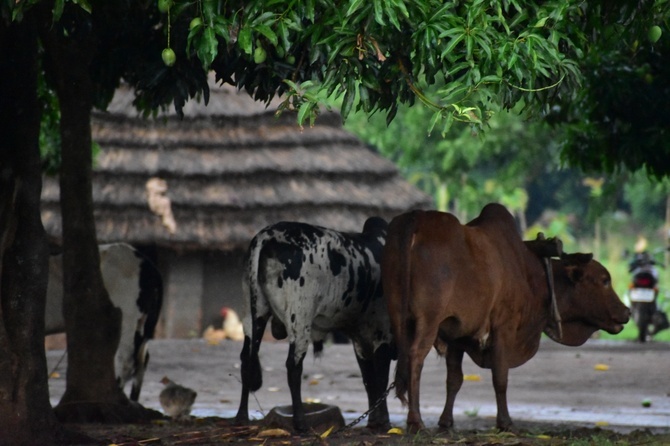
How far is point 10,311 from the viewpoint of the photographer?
7.45 metres

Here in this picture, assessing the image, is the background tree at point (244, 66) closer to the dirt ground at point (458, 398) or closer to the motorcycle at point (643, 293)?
the dirt ground at point (458, 398)

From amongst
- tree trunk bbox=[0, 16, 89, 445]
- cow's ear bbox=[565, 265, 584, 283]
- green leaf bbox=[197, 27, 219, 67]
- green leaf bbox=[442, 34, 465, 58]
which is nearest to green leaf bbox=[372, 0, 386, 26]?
green leaf bbox=[442, 34, 465, 58]

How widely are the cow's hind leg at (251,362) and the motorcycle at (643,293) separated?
1082cm

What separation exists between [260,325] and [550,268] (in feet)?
6.94

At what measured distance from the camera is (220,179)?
18359mm

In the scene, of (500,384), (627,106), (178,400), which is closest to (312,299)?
(500,384)

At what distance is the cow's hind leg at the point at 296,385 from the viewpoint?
7.86 meters

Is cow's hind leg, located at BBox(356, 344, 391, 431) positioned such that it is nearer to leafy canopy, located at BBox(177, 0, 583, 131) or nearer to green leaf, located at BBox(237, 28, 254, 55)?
leafy canopy, located at BBox(177, 0, 583, 131)

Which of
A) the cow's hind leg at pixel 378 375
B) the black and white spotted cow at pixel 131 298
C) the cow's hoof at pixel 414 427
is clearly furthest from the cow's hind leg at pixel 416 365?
the black and white spotted cow at pixel 131 298

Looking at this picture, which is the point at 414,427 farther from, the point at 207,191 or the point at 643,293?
the point at 643,293

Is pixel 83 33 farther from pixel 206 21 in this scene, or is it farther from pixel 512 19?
pixel 512 19

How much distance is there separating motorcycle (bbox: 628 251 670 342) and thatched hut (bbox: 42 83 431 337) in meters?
3.79

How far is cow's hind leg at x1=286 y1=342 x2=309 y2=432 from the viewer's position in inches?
310

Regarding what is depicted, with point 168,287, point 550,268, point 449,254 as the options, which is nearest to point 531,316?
point 550,268
